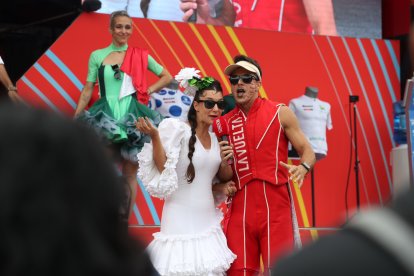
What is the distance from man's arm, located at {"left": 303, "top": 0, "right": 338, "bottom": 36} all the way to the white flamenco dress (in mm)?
5257

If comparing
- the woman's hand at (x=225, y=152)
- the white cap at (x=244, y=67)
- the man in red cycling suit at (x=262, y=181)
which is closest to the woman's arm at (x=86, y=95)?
the white cap at (x=244, y=67)

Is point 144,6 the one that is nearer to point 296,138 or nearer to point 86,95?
point 86,95

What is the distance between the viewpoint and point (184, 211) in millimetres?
5461

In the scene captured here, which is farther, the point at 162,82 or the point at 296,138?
the point at 162,82

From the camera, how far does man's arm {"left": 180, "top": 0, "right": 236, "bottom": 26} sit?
964 centimetres

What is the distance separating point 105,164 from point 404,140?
10.0 metres

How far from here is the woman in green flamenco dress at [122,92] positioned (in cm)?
724

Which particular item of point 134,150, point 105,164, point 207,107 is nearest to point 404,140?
point 134,150

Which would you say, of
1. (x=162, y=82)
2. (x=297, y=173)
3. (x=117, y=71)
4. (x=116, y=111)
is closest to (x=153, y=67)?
(x=162, y=82)

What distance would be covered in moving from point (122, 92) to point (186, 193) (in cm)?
235

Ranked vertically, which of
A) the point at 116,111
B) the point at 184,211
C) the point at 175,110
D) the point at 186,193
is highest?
the point at 175,110

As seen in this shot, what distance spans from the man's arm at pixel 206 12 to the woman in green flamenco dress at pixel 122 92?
1.71 meters

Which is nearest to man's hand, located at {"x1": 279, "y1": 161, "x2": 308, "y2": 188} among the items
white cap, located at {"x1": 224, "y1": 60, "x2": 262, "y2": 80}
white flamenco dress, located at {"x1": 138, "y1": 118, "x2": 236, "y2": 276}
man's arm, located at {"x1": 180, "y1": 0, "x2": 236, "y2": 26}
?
white flamenco dress, located at {"x1": 138, "y1": 118, "x2": 236, "y2": 276}

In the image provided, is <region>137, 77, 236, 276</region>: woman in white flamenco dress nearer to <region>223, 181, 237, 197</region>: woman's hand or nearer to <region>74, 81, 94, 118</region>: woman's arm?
<region>223, 181, 237, 197</region>: woman's hand
